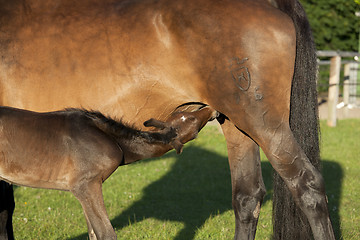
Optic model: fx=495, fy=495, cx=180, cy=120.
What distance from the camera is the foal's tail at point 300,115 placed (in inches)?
157

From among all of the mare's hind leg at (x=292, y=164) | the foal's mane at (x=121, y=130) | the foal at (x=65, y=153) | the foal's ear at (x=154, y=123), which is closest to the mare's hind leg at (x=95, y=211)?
the foal at (x=65, y=153)

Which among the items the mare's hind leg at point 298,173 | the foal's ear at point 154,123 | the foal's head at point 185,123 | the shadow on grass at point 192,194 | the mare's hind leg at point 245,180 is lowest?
the shadow on grass at point 192,194

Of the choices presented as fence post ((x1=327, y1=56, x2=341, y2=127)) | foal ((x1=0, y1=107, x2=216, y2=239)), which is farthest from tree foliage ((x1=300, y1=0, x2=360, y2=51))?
foal ((x1=0, y1=107, x2=216, y2=239))

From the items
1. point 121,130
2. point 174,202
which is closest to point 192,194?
point 174,202

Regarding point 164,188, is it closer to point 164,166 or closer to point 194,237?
point 164,166

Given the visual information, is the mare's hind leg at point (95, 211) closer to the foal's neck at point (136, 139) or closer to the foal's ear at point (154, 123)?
the foal's neck at point (136, 139)

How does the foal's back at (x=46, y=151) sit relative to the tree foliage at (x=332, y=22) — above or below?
above

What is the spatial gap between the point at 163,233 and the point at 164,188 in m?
2.24

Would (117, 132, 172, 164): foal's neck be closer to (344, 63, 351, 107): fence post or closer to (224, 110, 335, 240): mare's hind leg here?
(224, 110, 335, 240): mare's hind leg

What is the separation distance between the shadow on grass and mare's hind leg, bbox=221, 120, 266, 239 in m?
0.94

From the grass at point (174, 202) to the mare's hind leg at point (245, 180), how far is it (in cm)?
79

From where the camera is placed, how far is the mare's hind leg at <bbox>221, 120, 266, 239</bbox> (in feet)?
14.4

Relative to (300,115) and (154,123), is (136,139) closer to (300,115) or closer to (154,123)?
(154,123)

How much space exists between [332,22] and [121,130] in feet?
54.0
